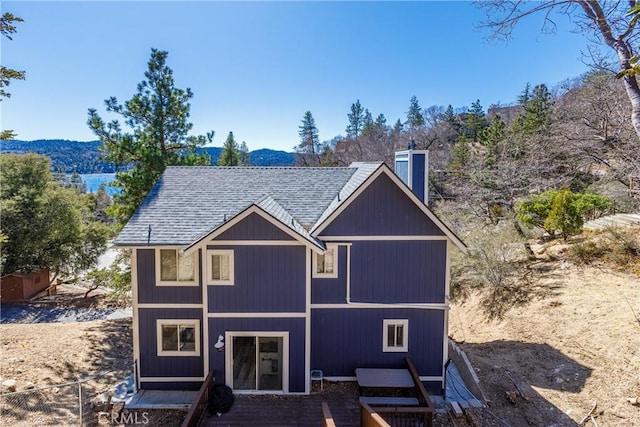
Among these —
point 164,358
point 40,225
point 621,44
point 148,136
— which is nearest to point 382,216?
point 621,44

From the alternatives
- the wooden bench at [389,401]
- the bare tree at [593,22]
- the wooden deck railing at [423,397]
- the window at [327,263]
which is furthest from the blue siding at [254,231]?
the bare tree at [593,22]

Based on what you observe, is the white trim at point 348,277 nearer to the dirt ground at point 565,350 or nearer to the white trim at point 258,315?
the white trim at point 258,315

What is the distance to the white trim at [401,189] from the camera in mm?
10469

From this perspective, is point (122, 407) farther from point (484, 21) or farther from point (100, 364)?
point (484, 21)

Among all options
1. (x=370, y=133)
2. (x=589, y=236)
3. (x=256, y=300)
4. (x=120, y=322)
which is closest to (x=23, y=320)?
(x=120, y=322)

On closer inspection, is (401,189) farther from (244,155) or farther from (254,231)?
(244,155)

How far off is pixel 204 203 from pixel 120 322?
34.8 ft

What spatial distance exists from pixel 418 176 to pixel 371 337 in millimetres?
5305

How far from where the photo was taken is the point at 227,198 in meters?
12.2

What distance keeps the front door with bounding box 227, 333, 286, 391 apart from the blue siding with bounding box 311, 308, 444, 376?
3.85 feet

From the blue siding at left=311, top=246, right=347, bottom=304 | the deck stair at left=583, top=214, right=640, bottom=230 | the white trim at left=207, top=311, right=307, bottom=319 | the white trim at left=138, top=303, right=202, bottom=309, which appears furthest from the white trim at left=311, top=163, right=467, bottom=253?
the deck stair at left=583, top=214, right=640, bottom=230

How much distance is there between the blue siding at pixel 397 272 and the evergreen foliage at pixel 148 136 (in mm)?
10812

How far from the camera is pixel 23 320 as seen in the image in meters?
22.1

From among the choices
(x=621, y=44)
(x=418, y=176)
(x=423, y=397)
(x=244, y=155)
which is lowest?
(x=423, y=397)
